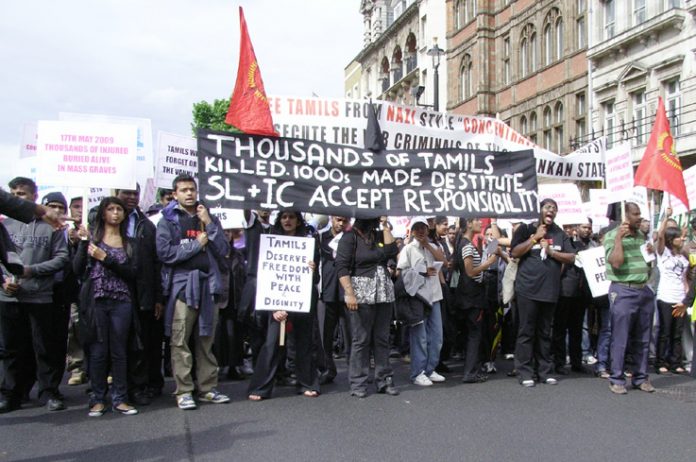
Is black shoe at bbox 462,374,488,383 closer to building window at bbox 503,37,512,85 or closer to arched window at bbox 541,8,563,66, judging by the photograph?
arched window at bbox 541,8,563,66

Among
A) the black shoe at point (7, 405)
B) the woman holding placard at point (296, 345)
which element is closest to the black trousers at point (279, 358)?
the woman holding placard at point (296, 345)

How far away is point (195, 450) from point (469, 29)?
123ft

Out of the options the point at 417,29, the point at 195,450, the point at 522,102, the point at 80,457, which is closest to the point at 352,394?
the point at 195,450

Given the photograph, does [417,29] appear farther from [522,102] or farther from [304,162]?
[304,162]

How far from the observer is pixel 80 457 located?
18.3 ft

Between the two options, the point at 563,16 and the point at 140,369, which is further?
the point at 563,16

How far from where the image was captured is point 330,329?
29.2ft

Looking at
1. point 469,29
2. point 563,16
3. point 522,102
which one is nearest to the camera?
point 563,16

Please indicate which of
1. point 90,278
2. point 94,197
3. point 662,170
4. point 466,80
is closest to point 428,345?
point 662,170

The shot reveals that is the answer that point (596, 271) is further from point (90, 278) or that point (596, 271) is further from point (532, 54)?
point (532, 54)

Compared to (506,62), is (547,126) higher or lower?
lower

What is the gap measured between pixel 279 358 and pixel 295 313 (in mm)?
469

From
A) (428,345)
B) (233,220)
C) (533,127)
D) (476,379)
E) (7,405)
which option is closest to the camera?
(7,405)

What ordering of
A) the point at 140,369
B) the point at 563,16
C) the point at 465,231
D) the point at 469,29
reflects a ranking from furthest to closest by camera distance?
the point at 469,29, the point at 563,16, the point at 465,231, the point at 140,369
